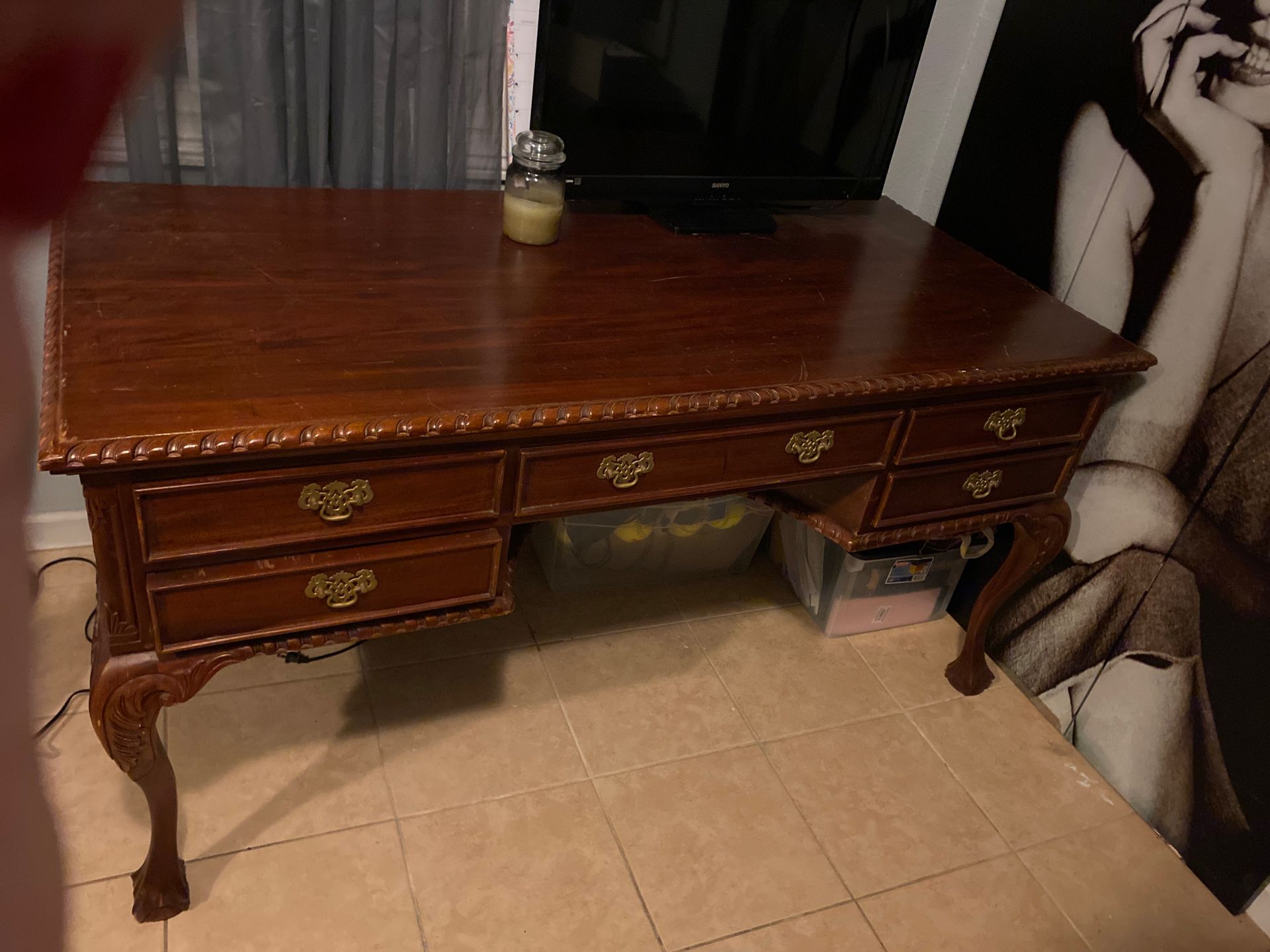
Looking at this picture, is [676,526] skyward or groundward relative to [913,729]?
skyward

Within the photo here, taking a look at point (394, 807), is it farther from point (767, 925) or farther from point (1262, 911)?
point (1262, 911)

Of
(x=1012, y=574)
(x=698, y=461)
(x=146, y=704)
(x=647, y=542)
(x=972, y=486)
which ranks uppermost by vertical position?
(x=698, y=461)

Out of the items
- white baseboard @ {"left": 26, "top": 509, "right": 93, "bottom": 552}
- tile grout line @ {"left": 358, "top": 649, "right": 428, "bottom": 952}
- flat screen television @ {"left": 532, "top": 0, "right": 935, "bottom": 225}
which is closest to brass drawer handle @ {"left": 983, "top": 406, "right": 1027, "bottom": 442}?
flat screen television @ {"left": 532, "top": 0, "right": 935, "bottom": 225}

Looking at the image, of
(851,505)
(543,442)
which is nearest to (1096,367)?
(851,505)

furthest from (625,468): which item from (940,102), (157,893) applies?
(940,102)

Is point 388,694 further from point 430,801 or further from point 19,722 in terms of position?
point 19,722

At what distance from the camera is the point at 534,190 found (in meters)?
1.39

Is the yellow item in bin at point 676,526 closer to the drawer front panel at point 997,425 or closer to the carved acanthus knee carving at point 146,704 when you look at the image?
the drawer front panel at point 997,425

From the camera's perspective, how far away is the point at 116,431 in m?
0.91

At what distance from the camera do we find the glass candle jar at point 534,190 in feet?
4.45

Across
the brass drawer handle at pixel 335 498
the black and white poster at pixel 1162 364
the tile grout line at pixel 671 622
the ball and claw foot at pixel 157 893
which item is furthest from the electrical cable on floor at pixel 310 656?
the black and white poster at pixel 1162 364

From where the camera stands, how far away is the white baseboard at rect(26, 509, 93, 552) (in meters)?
0.12

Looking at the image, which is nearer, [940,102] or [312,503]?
[312,503]

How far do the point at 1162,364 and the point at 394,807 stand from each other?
1352 millimetres
